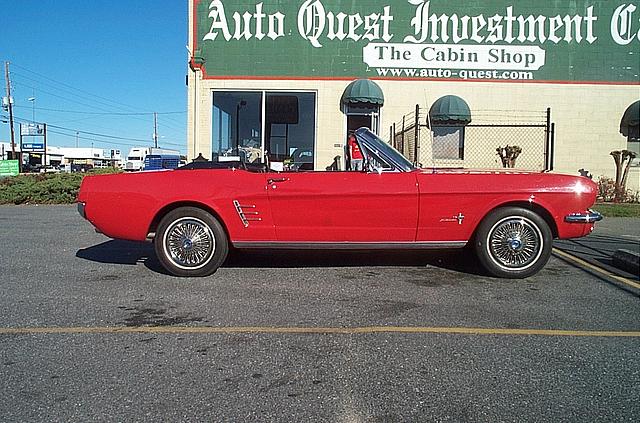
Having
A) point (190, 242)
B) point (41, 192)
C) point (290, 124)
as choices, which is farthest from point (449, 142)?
point (190, 242)

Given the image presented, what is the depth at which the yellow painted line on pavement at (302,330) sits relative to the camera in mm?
3742

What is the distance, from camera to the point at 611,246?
767 cm

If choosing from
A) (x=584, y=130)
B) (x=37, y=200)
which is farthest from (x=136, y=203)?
(x=584, y=130)

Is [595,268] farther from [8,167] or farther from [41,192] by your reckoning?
[8,167]

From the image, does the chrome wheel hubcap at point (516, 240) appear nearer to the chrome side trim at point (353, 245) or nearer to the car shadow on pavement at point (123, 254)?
the chrome side trim at point (353, 245)

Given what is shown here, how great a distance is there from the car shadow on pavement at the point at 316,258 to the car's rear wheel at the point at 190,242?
0.38m

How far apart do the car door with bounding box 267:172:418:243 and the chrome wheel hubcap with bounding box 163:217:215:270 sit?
29.5 inches

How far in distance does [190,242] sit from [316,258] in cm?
170

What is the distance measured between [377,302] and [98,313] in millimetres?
2324

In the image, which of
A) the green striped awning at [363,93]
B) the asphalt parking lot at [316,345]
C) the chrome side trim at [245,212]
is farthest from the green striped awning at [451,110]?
the chrome side trim at [245,212]

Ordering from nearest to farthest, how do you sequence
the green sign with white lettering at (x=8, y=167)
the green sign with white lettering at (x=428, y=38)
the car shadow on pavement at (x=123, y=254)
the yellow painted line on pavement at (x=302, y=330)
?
the yellow painted line on pavement at (x=302, y=330), the car shadow on pavement at (x=123, y=254), the green sign with white lettering at (x=428, y=38), the green sign with white lettering at (x=8, y=167)

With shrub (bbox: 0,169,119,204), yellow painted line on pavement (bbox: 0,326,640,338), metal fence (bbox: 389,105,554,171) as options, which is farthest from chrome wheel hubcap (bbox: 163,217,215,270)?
metal fence (bbox: 389,105,554,171)

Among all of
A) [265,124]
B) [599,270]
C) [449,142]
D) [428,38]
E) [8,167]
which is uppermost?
[428,38]

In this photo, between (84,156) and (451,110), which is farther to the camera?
(84,156)
